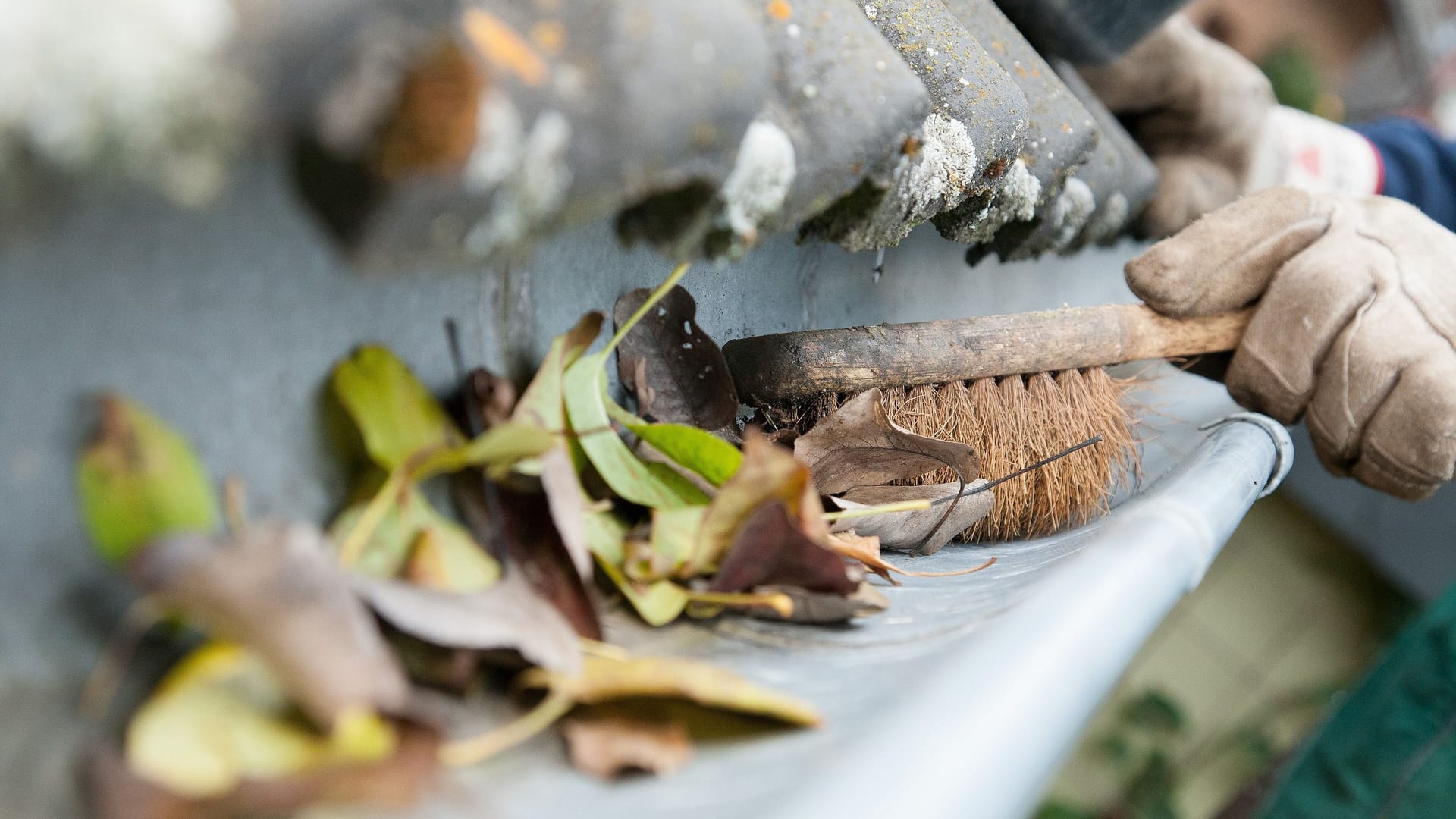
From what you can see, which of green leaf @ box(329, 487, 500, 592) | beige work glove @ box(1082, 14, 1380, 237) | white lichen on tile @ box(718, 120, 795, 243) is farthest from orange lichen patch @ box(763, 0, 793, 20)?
beige work glove @ box(1082, 14, 1380, 237)

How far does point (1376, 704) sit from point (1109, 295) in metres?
0.96

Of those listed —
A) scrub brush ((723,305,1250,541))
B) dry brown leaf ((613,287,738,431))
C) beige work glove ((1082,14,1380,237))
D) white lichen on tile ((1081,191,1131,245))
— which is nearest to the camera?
dry brown leaf ((613,287,738,431))

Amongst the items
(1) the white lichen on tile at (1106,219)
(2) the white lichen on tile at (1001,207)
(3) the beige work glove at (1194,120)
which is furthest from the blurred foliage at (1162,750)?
(2) the white lichen on tile at (1001,207)

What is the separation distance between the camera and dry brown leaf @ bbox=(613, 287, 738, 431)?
2.01 feet

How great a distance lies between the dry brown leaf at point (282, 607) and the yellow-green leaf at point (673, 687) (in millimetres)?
68

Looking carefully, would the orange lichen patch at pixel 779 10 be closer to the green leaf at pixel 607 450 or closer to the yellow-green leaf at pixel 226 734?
the green leaf at pixel 607 450

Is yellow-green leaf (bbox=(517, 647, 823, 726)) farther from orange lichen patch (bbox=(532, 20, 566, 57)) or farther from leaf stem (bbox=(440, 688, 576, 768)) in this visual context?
orange lichen patch (bbox=(532, 20, 566, 57))

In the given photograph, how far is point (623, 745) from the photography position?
0.33 meters

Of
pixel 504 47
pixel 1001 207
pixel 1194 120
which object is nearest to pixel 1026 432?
pixel 1001 207

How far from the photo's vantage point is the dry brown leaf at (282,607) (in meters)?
0.28

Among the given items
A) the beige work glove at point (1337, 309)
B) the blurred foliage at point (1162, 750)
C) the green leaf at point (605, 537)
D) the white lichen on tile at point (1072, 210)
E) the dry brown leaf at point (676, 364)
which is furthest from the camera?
the blurred foliage at point (1162, 750)

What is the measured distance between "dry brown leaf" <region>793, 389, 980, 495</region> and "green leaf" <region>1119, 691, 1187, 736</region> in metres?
2.89

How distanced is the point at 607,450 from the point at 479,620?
0.18 meters

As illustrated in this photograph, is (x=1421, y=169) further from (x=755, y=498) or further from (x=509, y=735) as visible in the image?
(x=509, y=735)
